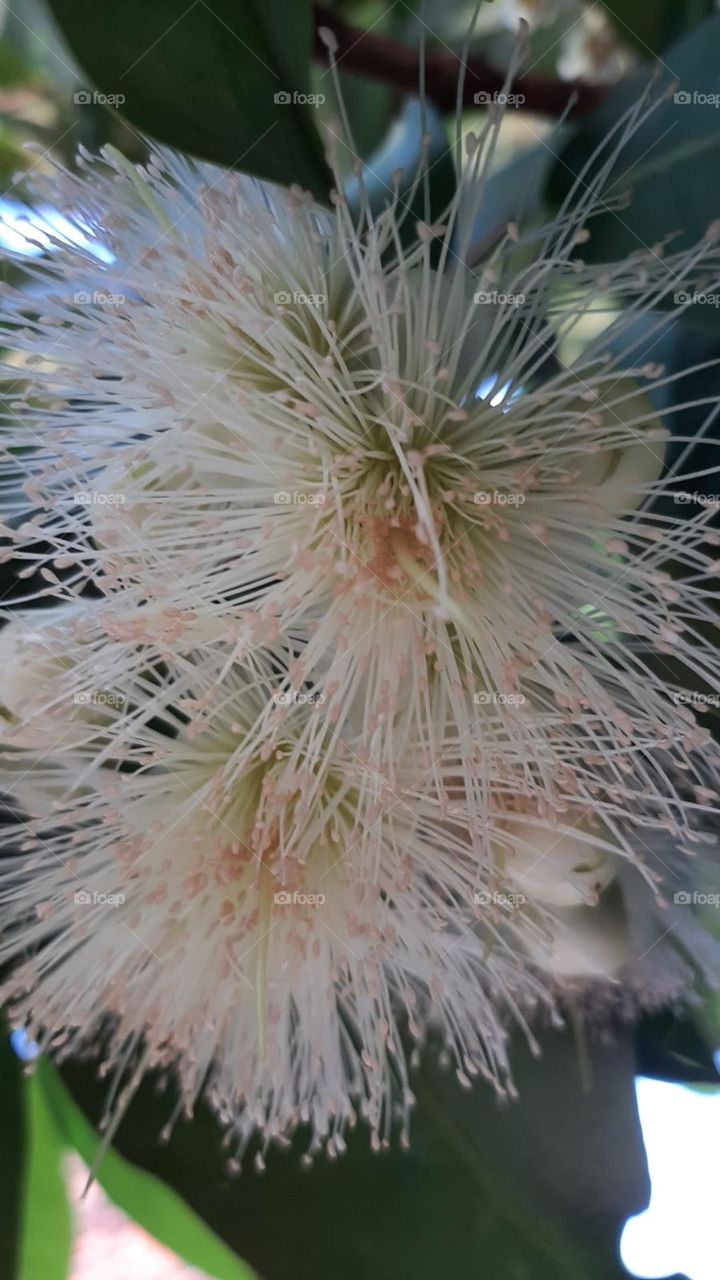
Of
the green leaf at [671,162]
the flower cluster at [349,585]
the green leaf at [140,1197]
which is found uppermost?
the green leaf at [671,162]

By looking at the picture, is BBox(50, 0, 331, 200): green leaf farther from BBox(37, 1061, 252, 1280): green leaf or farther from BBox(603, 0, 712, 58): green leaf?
BBox(37, 1061, 252, 1280): green leaf

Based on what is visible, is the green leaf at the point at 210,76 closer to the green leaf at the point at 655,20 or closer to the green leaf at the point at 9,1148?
the green leaf at the point at 655,20

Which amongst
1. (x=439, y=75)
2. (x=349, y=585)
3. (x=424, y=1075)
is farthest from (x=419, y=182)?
(x=424, y=1075)

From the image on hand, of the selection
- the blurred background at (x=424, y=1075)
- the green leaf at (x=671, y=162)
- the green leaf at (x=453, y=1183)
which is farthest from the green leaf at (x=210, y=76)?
the green leaf at (x=453, y=1183)

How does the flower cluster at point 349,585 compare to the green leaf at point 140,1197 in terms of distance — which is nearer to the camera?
the flower cluster at point 349,585

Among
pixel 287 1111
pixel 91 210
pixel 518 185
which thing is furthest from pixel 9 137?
pixel 287 1111

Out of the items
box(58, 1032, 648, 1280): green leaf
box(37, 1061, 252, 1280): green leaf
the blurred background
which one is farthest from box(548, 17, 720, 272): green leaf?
box(37, 1061, 252, 1280): green leaf

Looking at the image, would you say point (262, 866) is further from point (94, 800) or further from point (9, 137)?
point (9, 137)
